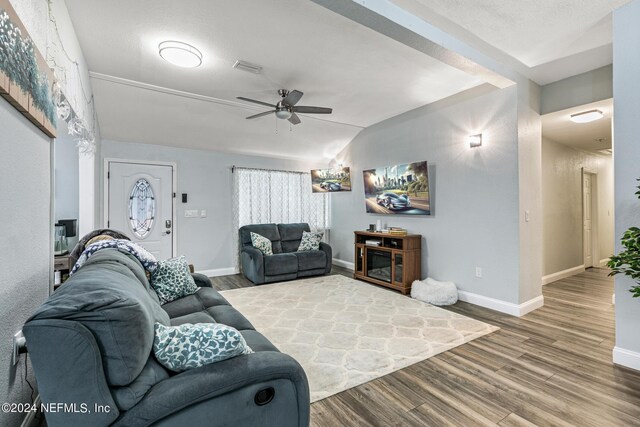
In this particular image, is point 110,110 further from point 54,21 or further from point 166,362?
point 166,362

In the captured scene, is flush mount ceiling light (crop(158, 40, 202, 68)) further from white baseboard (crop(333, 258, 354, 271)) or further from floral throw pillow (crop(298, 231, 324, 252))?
white baseboard (crop(333, 258, 354, 271))

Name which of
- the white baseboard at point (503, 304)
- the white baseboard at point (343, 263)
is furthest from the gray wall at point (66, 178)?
the white baseboard at point (503, 304)

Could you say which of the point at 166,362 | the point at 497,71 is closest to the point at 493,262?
the point at 497,71

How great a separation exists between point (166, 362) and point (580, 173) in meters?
7.25

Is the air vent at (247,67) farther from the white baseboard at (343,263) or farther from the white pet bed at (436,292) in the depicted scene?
the white baseboard at (343,263)

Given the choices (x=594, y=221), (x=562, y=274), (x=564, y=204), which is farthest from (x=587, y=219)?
(x=562, y=274)

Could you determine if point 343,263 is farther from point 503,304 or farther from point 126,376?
point 126,376

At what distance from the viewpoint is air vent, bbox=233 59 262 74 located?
3.11 m

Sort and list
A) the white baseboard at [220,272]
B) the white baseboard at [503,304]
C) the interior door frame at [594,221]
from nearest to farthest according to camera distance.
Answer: the white baseboard at [503,304]
the white baseboard at [220,272]
the interior door frame at [594,221]

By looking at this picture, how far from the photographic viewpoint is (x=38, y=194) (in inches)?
63.4

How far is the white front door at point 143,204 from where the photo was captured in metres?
4.76

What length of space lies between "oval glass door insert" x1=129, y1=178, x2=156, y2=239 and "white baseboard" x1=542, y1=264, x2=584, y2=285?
6535 millimetres

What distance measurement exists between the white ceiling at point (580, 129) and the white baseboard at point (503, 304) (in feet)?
7.63

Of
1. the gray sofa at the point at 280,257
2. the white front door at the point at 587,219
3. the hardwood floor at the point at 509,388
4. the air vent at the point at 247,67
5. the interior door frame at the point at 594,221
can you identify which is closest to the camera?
the hardwood floor at the point at 509,388
